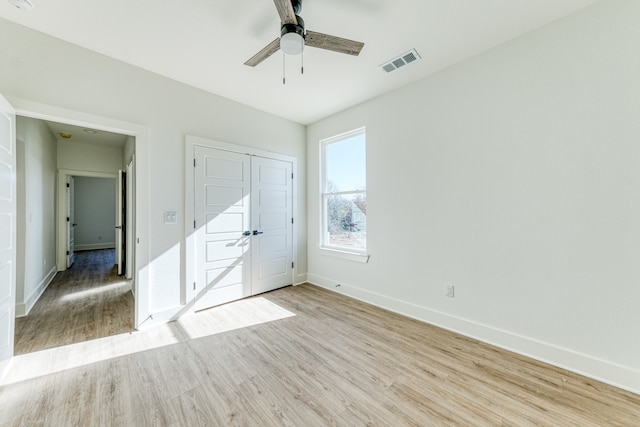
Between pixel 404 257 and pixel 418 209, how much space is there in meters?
0.62

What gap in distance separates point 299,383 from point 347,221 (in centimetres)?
242

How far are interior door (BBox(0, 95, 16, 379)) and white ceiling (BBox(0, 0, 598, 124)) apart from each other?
95 centimetres

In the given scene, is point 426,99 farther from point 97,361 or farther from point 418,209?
point 97,361

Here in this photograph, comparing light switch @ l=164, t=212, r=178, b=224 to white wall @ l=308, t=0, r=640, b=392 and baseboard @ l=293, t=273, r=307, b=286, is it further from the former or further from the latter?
white wall @ l=308, t=0, r=640, b=392

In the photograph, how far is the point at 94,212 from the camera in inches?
328

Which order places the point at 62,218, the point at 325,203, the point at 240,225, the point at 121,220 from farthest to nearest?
the point at 62,218
the point at 121,220
the point at 325,203
the point at 240,225

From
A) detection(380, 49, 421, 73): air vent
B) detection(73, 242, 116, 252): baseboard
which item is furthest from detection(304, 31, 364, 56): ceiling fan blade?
detection(73, 242, 116, 252): baseboard

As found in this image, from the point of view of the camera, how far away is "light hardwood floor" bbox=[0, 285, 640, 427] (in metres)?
1.55

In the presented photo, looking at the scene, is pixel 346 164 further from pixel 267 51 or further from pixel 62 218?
pixel 62 218

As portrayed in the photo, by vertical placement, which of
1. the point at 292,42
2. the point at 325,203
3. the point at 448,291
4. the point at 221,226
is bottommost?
the point at 448,291

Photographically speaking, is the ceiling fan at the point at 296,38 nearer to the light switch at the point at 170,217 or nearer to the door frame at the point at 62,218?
the light switch at the point at 170,217

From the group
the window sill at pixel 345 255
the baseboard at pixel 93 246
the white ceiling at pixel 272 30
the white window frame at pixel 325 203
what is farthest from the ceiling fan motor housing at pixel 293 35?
the baseboard at pixel 93 246

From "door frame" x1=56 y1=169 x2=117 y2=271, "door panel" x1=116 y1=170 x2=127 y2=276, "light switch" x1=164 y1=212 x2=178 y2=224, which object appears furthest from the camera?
"door frame" x1=56 y1=169 x2=117 y2=271

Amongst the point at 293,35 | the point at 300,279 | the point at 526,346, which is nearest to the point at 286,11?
→ the point at 293,35
